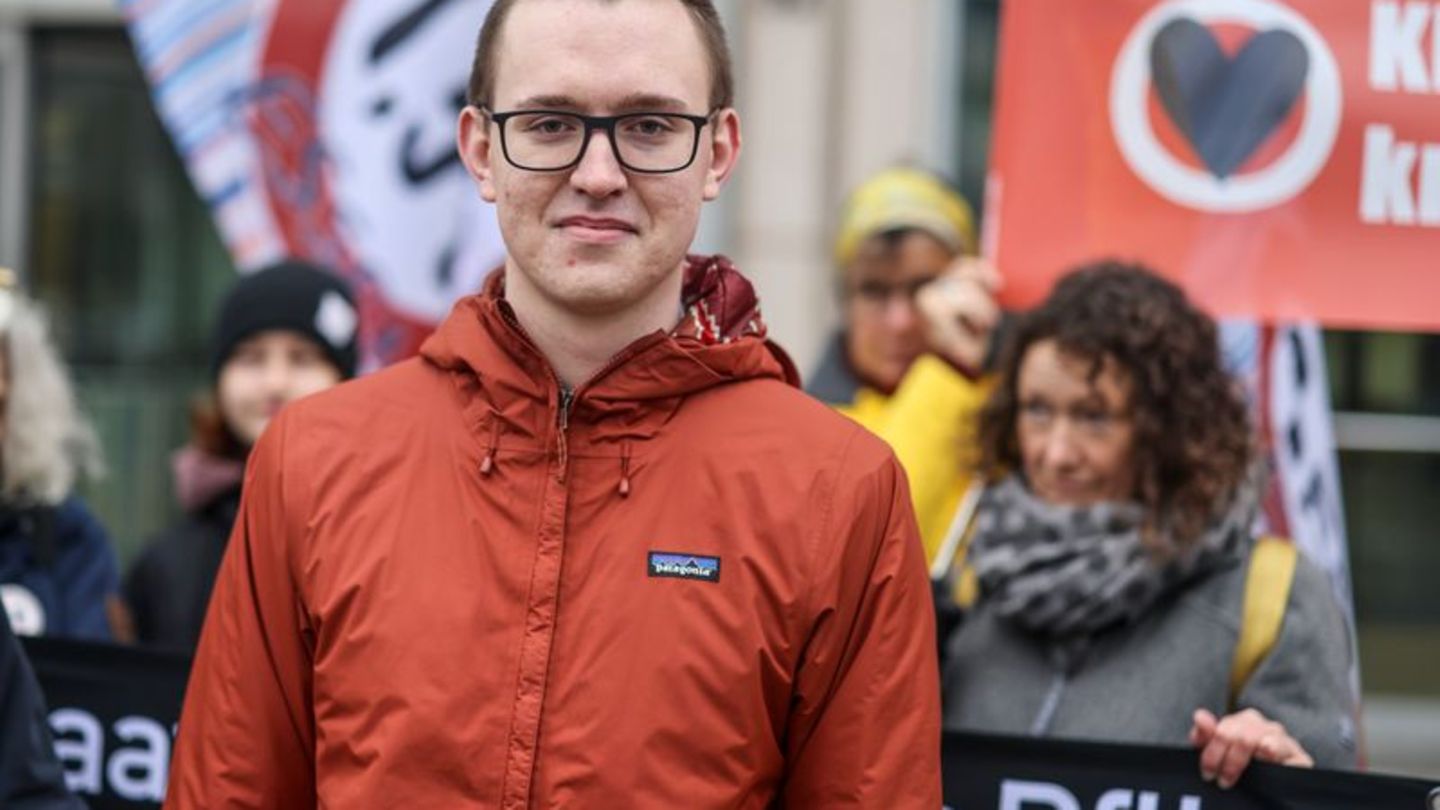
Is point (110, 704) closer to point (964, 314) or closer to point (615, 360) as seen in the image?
point (615, 360)

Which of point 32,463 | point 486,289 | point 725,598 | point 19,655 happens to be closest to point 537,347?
point 486,289

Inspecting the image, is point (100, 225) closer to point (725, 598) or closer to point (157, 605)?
point (157, 605)

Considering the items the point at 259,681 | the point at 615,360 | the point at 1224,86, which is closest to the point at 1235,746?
the point at 615,360

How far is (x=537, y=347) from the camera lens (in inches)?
98.0

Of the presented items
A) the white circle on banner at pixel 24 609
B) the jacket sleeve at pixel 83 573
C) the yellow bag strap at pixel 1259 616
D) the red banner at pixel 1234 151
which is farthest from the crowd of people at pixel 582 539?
the red banner at pixel 1234 151

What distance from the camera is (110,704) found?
3.67 meters

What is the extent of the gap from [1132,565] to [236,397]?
181cm

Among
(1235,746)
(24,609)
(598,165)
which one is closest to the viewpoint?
(598,165)

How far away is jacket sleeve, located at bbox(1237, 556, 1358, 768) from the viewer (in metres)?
3.25

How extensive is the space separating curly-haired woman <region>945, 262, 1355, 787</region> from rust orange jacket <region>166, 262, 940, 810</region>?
85 centimetres

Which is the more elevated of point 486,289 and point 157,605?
point 486,289

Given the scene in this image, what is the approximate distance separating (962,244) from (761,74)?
9.29 feet

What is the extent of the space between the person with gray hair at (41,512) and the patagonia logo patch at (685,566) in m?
1.80

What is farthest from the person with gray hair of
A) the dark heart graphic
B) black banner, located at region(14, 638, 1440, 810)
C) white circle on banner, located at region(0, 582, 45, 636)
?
the dark heart graphic
